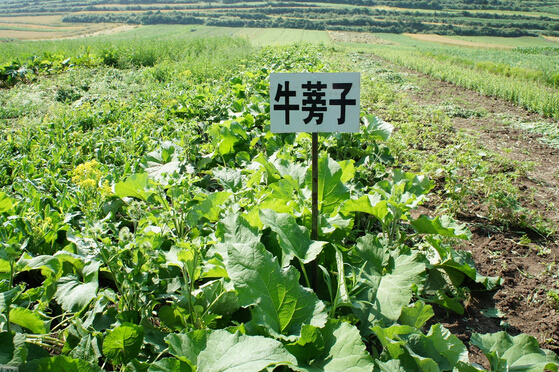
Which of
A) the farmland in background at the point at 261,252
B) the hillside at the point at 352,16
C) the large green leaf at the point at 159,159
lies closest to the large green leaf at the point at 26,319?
the farmland in background at the point at 261,252

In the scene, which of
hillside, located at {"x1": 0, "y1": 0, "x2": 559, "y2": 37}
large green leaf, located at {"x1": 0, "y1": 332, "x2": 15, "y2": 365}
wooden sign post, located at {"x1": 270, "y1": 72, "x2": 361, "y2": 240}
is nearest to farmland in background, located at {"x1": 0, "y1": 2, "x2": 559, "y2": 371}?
large green leaf, located at {"x1": 0, "y1": 332, "x2": 15, "y2": 365}

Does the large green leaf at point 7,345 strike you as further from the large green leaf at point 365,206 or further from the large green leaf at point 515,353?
the large green leaf at point 515,353

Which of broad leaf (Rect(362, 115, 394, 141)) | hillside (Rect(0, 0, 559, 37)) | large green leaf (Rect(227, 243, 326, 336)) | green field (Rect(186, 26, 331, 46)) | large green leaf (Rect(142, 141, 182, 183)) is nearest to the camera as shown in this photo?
large green leaf (Rect(227, 243, 326, 336))

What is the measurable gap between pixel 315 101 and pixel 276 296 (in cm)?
95

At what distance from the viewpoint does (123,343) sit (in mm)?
1430

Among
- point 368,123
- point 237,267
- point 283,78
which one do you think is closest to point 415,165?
point 368,123

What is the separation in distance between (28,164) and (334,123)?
332 centimetres

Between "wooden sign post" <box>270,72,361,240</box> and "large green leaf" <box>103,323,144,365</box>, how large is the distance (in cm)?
100

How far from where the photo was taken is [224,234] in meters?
1.78

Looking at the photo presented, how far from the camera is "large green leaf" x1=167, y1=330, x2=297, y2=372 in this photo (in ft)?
4.00

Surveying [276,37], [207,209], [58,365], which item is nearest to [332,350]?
[58,365]

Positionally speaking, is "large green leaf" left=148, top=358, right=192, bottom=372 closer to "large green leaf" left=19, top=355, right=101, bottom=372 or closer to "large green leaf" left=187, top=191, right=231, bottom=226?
"large green leaf" left=19, top=355, right=101, bottom=372

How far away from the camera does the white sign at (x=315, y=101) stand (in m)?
1.81

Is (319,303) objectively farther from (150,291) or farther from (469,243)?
(469,243)
